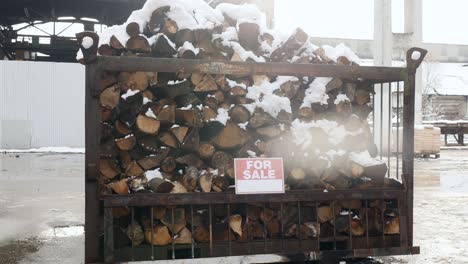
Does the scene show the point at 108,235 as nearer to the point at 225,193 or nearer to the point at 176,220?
the point at 176,220

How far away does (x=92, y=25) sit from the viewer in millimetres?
25875

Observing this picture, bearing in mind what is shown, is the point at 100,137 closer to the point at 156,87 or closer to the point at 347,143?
the point at 156,87

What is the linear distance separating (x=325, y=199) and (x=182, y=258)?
109 centimetres

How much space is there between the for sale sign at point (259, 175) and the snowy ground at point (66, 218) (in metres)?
1.76

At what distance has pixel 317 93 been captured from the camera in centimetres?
407

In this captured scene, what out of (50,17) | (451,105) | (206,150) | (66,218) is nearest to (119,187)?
(206,150)

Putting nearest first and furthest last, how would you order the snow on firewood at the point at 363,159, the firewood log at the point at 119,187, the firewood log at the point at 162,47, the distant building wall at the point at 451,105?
1. the firewood log at the point at 119,187
2. the firewood log at the point at 162,47
3. the snow on firewood at the point at 363,159
4. the distant building wall at the point at 451,105

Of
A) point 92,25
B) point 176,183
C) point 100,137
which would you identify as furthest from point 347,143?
point 92,25

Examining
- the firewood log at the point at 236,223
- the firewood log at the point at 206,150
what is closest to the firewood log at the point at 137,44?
the firewood log at the point at 206,150

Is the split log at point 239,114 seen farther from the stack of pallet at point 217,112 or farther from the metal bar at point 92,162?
the metal bar at point 92,162

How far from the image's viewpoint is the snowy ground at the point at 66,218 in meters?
4.98

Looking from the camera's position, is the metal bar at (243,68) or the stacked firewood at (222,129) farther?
the stacked firewood at (222,129)

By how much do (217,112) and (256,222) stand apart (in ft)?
2.82

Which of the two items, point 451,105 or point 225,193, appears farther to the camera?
point 451,105
